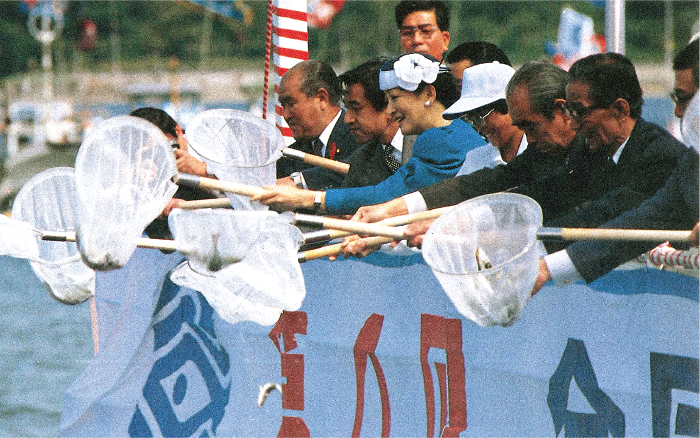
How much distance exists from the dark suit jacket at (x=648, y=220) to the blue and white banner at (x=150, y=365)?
2.21 metres

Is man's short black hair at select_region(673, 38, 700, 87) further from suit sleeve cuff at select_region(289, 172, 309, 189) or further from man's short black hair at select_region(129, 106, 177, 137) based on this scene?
man's short black hair at select_region(129, 106, 177, 137)

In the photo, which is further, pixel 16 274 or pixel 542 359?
pixel 16 274

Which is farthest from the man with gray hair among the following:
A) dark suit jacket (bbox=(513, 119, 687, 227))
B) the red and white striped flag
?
the red and white striped flag

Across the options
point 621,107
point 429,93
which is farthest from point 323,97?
point 621,107

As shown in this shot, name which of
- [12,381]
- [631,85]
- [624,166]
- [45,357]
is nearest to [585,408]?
[624,166]

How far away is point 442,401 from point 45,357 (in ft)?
23.8

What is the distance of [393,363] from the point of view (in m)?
4.06

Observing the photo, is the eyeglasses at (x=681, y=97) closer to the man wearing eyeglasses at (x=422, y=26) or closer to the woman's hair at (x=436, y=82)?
the woman's hair at (x=436, y=82)

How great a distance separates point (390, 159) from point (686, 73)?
165 centimetres

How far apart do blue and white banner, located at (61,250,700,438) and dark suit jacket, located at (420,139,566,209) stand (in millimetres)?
277

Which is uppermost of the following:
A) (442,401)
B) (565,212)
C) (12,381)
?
(565,212)

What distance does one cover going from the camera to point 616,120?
3.31 metres

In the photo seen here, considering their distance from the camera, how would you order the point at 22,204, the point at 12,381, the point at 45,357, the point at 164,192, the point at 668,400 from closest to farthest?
1. the point at 668,400
2. the point at 164,192
3. the point at 22,204
4. the point at 12,381
5. the point at 45,357

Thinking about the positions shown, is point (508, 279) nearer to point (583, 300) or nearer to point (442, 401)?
point (583, 300)
